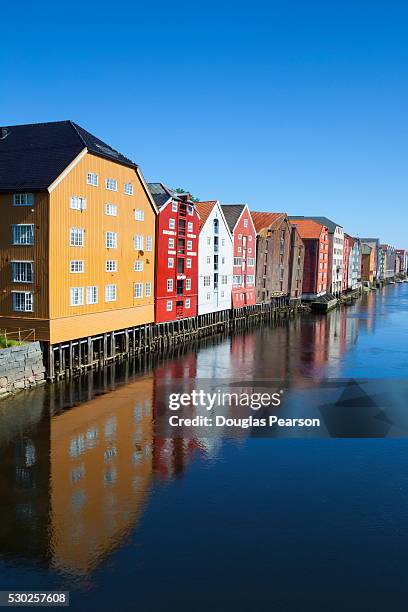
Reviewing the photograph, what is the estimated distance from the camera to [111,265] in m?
45.6

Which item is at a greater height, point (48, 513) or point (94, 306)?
point (94, 306)

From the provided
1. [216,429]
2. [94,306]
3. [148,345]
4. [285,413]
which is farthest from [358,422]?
[148,345]

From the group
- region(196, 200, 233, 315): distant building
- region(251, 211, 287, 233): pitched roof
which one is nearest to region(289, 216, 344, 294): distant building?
region(251, 211, 287, 233): pitched roof

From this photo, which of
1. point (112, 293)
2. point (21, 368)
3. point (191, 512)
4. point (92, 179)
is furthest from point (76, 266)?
point (191, 512)

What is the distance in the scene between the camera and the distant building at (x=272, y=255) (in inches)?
3415

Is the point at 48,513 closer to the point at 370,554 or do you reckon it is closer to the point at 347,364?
the point at 370,554

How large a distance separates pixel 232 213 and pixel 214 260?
11.1m

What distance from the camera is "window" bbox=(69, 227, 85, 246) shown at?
39.8m

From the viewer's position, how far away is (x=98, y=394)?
36.2 meters

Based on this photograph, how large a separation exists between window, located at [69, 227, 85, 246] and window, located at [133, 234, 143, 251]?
30.6ft

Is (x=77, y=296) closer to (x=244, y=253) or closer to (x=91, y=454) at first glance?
(x=91, y=454)

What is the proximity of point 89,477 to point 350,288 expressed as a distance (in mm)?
137497

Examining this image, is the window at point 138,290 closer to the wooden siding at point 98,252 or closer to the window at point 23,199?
the wooden siding at point 98,252

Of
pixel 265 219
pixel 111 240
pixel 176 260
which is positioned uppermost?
pixel 265 219
